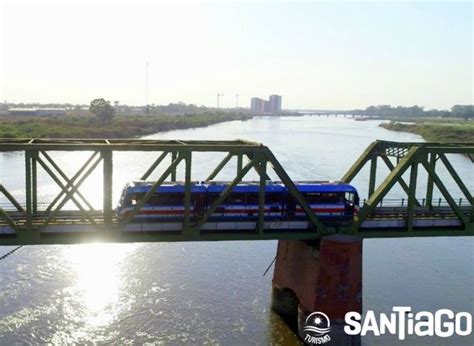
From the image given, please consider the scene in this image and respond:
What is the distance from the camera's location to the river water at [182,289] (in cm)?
2878

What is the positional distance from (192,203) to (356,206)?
8.78 m

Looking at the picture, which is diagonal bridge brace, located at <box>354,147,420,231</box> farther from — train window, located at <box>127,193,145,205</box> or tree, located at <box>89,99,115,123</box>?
tree, located at <box>89,99,115,123</box>

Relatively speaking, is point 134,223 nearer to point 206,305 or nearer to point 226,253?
point 206,305

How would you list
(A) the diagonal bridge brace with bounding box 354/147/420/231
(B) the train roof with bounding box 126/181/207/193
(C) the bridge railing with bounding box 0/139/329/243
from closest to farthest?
(C) the bridge railing with bounding box 0/139/329/243, (B) the train roof with bounding box 126/181/207/193, (A) the diagonal bridge brace with bounding box 354/147/420/231

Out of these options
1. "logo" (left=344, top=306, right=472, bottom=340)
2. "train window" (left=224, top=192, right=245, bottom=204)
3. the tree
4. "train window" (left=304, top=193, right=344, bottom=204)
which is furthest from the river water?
the tree

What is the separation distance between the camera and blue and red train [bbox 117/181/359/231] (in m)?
25.4

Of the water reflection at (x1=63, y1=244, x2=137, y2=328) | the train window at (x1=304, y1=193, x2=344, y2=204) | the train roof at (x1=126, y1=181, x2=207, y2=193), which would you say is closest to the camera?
the train roof at (x1=126, y1=181, x2=207, y2=193)

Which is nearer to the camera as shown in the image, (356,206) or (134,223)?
(134,223)

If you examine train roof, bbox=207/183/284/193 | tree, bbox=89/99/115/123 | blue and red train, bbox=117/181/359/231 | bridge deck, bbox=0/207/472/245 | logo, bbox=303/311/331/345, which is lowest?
logo, bbox=303/311/331/345

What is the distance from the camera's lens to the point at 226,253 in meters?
42.2

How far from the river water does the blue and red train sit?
22.4ft

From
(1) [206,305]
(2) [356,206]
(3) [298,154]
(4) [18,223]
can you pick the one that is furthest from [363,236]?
(3) [298,154]

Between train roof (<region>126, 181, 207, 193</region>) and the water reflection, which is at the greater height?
train roof (<region>126, 181, 207, 193</region>)

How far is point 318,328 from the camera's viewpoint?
2572cm
